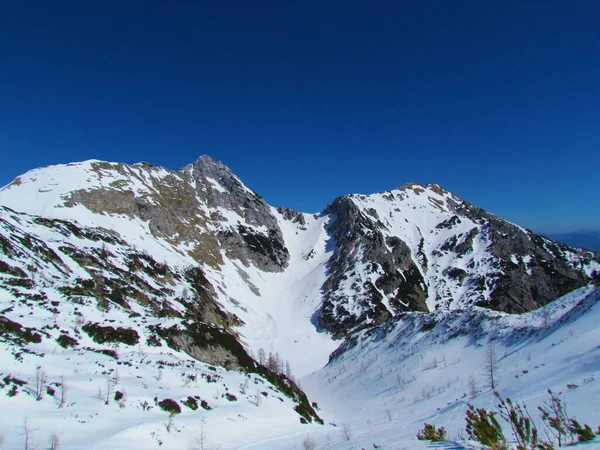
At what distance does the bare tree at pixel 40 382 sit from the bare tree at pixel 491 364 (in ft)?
128

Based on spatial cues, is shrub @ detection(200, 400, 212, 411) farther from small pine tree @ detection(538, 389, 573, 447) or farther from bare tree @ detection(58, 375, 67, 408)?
small pine tree @ detection(538, 389, 573, 447)

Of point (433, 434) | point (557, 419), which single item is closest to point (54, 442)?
point (433, 434)

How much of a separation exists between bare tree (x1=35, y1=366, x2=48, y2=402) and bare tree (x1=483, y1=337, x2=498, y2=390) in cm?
3889

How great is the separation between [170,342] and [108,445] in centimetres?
3210

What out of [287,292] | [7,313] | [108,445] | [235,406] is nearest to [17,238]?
[7,313]

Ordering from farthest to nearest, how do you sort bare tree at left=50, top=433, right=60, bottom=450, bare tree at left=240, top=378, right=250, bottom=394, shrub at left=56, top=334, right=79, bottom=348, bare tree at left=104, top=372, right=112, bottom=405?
1. bare tree at left=240, top=378, right=250, bottom=394
2. shrub at left=56, top=334, right=79, bottom=348
3. bare tree at left=104, top=372, right=112, bottom=405
4. bare tree at left=50, top=433, right=60, bottom=450

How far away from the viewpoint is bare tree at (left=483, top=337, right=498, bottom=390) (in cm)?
4053

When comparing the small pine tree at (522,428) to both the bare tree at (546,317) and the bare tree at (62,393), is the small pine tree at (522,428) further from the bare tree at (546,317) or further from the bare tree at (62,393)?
the bare tree at (546,317)

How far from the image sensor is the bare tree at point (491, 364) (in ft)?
133

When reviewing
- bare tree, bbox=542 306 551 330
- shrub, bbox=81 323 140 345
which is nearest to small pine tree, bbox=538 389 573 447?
shrub, bbox=81 323 140 345

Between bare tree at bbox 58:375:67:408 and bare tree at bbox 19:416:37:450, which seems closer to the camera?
bare tree at bbox 19:416:37:450

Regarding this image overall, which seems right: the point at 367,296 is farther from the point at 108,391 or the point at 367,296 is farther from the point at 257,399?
the point at 108,391

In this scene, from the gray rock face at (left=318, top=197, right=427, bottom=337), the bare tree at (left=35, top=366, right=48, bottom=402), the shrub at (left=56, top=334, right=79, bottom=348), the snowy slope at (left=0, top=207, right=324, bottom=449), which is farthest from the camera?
the gray rock face at (left=318, top=197, right=427, bottom=337)

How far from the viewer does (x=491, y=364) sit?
1615 inches
